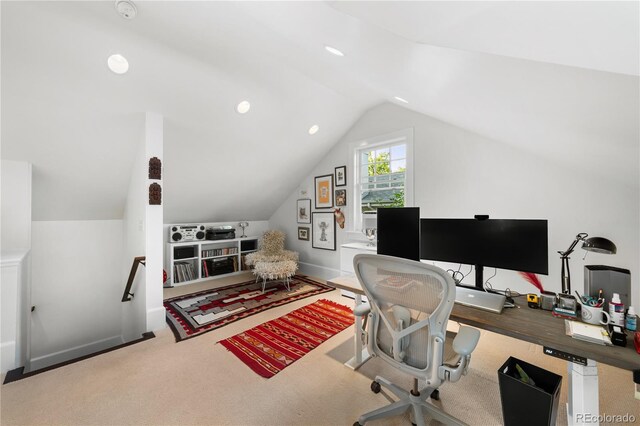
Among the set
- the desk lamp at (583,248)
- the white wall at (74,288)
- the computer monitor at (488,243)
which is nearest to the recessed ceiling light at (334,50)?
the computer monitor at (488,243)

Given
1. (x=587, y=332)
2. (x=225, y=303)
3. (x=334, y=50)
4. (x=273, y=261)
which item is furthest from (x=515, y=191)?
(x=225, y=303)

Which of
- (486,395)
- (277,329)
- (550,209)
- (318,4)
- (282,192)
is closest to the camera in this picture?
(318,4)

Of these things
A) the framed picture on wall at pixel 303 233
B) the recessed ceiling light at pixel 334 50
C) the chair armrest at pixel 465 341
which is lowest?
the chair armrest at pixel 465 341

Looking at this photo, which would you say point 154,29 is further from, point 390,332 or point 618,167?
point 618,167

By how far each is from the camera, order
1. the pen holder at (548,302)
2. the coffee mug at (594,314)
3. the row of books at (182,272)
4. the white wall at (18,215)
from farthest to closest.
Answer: the row of books at (182,272) < the white wall at (18,215) < the pen holder at (548,302) < the coffee mug at (594,314)

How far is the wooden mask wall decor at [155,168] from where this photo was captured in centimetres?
268

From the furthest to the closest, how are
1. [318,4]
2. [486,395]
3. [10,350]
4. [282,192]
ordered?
[282,192] < [10,350] < [486,395] < [318,4]

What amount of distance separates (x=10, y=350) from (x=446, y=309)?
321 cm

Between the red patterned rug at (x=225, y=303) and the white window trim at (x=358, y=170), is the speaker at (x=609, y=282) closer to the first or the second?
the white window trim at (x=358, y=170)

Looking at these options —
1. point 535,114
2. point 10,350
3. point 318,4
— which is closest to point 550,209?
point 535,114

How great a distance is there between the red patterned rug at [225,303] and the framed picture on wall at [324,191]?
4.64ft

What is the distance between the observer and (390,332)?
1387 millimetres

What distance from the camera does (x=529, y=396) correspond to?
137 centimetres

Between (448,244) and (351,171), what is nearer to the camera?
(448,244)
